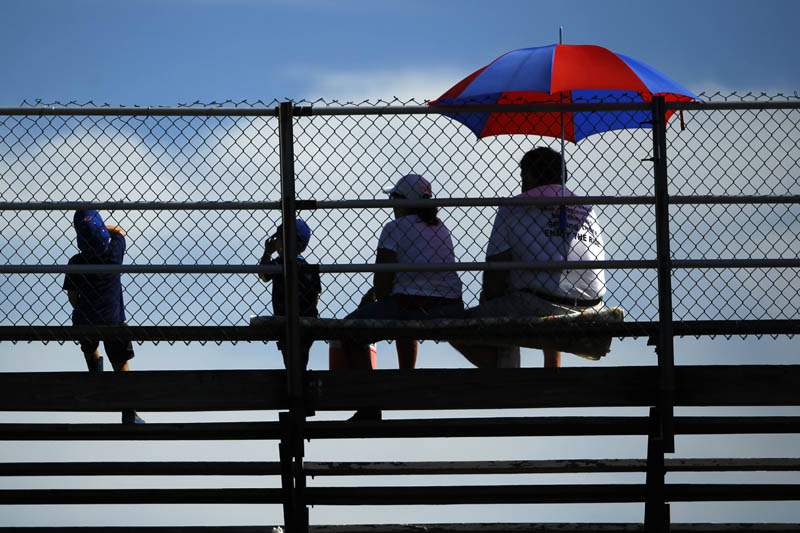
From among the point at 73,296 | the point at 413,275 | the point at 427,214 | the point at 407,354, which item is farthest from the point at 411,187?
the point at 73,296

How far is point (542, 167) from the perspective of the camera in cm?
857

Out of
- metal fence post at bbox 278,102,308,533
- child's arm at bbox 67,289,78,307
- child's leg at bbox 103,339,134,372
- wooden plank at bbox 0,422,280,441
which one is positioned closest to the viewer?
metal fence post at bbox 278,102,308,533

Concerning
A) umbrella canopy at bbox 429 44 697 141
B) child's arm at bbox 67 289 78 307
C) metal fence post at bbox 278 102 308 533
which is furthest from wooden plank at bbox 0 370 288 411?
umbrella canopy at bbox 429 44 697 141

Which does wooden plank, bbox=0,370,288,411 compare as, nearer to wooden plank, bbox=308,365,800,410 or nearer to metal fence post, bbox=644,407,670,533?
wooden plank, bbox=308,365,800,410

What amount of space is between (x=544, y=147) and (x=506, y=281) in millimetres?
873

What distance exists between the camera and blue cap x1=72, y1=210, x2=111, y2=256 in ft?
31.2

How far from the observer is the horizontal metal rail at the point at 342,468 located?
8.55 metres

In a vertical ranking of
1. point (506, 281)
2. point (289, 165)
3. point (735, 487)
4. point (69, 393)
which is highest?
point (289, 165)

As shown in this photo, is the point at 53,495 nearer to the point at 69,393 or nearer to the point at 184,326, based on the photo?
the point at 69,393

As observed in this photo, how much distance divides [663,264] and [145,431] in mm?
3314

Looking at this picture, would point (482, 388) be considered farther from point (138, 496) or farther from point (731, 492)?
point (138, 496)

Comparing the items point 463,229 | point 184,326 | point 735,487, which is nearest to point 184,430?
point 184,326

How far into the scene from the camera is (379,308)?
27.8 feet

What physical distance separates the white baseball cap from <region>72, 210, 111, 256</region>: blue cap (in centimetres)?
225
